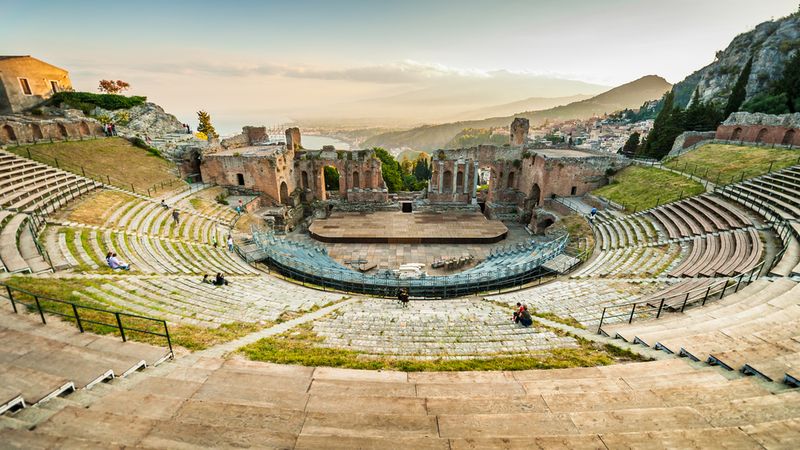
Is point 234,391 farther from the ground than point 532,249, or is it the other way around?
point 234,391

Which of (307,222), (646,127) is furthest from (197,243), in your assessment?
(646,127)

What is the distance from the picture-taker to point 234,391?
5.77 metres

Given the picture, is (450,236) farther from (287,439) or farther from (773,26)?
(773,26)

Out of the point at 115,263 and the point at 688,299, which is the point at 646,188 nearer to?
the point at 688,299

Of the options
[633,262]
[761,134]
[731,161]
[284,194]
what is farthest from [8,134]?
[761,134]

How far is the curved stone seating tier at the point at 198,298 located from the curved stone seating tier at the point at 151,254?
1.44m

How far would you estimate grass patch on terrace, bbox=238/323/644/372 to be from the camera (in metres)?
7.28

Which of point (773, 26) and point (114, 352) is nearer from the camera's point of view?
point (114, 352)

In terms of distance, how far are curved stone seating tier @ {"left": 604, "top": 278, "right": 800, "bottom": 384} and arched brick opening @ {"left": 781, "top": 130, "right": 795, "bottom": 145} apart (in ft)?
79.9

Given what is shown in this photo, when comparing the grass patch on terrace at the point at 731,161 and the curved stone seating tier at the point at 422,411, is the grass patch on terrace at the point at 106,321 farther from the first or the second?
the grass patch on terrace at the point at 731,161

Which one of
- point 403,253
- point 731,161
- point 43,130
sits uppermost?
point 43,130

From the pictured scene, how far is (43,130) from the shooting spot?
80.9ft

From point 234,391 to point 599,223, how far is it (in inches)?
955

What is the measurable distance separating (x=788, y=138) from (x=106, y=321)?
41840 millimetres
